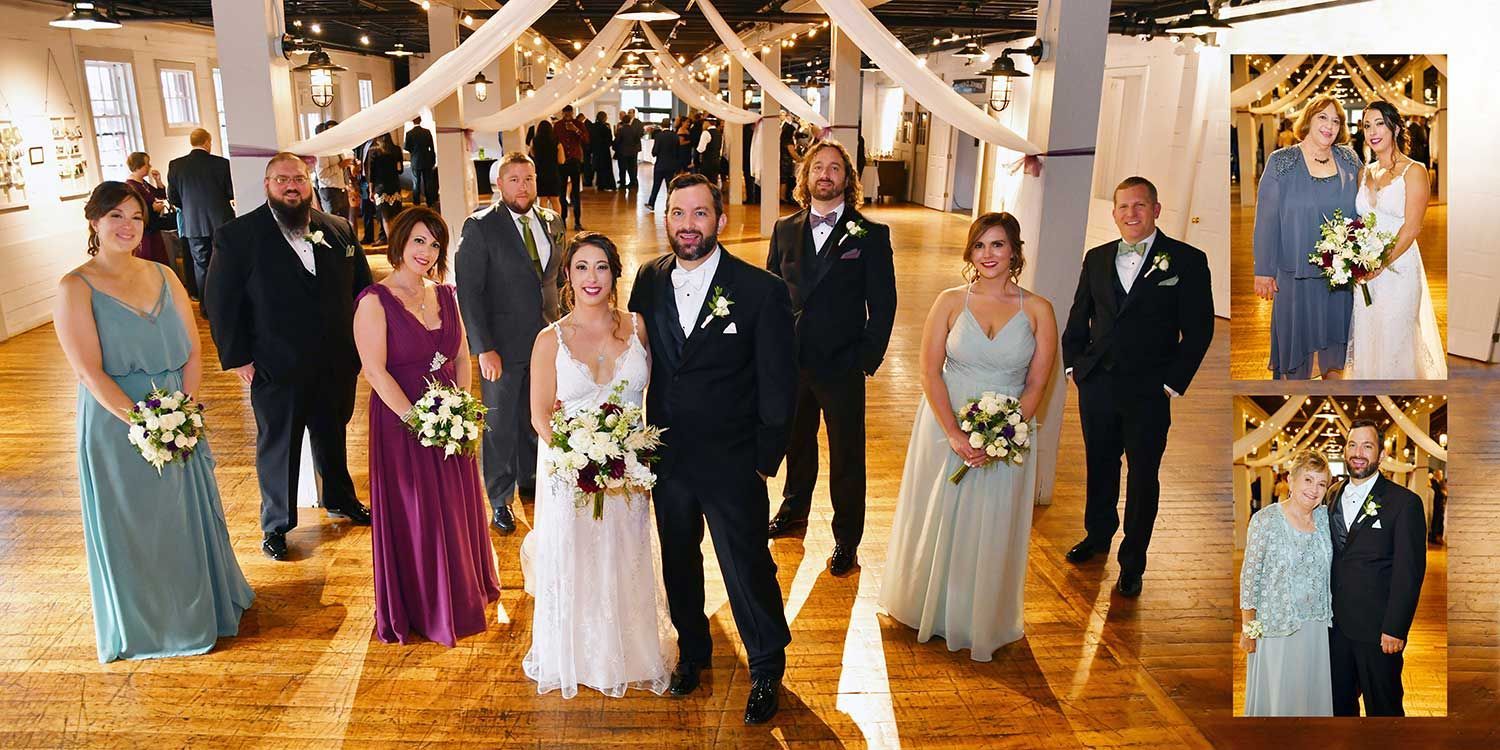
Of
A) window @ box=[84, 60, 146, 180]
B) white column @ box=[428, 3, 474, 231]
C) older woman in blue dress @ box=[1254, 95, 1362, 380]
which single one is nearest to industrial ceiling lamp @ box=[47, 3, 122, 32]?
white column @ box=[428, 3, 474, 231]

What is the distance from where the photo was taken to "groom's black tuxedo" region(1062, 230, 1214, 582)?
4.15 metres

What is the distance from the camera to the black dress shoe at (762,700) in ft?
11.4

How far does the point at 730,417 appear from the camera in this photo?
11.1 ft

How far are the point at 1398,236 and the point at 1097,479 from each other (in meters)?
2.66

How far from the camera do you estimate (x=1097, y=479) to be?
471 centimetres

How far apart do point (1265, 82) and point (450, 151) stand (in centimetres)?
857

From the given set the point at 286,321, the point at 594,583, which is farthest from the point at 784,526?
the point at 286,321

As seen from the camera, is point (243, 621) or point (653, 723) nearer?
point (653, 723)

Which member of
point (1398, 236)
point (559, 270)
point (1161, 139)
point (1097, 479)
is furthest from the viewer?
point (1161, 139)

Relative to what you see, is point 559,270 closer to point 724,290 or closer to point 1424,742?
point 724,290

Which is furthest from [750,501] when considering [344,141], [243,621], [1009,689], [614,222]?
[614,222]

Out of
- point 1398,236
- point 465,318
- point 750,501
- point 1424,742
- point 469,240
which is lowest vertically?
point 1424,742

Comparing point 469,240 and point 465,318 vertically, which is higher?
point 469,240

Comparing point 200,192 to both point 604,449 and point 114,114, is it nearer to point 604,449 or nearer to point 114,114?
point 114,114
